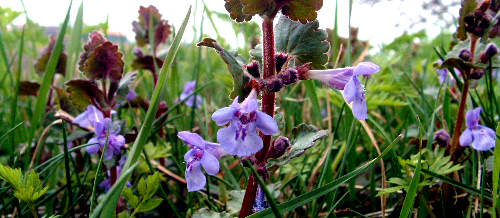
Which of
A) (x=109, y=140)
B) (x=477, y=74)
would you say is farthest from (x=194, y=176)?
(x=477, y=74)

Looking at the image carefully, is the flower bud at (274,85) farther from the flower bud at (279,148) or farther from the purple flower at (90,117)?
the purple flower at (90,117)

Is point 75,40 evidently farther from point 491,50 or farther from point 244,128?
point 491,50

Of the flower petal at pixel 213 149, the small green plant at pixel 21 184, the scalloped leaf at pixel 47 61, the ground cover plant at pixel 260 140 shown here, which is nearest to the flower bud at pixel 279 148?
the ground cover plant at pixel 260 140

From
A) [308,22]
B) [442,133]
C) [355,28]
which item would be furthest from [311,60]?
[355,28]

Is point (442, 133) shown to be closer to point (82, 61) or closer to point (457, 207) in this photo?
point (457, 207)

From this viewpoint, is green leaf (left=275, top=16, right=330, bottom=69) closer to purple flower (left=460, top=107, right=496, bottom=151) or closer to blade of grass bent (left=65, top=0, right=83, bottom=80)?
purple flower (left=460, top=107, right=496, bottom=151)

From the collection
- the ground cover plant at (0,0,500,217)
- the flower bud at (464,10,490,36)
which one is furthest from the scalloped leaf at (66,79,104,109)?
the flower bud at (464,10,490,36)
